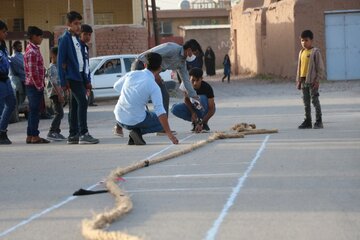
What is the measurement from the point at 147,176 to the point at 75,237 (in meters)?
3.20

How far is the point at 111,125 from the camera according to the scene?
19.0 metres

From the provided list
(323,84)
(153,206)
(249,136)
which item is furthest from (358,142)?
(323,84)

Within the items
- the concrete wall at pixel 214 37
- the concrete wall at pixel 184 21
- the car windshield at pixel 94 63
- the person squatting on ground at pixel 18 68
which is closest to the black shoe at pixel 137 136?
the person squatting on ground at pixel 18 68

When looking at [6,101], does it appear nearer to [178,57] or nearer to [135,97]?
[135,97]

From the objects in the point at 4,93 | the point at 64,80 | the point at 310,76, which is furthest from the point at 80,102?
the point at 310,76

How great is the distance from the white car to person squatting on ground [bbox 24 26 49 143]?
46.4 feet

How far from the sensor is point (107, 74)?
28891 mm

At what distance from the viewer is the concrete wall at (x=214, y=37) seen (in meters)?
65.1

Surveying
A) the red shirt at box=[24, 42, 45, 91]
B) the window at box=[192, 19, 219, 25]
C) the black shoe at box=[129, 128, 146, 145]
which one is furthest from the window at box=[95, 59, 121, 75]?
the window at box=[192, 19, 219, 25]

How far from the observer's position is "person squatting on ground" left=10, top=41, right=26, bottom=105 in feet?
→ 68.1

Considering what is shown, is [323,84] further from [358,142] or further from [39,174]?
[39,174]

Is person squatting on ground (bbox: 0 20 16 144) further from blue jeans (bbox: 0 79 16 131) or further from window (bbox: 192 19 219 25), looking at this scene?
window (bbox: 192 19 219 25)

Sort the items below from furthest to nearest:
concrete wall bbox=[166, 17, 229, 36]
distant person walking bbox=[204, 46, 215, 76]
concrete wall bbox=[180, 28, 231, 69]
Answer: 1. concrete wall bbox=[166, 17, 229, 36]
2. concrete wall bbox=[180, 28, 231, 69]
3. distant person walking bbox=[204, 46, 215, 76]

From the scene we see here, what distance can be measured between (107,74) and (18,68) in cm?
801
